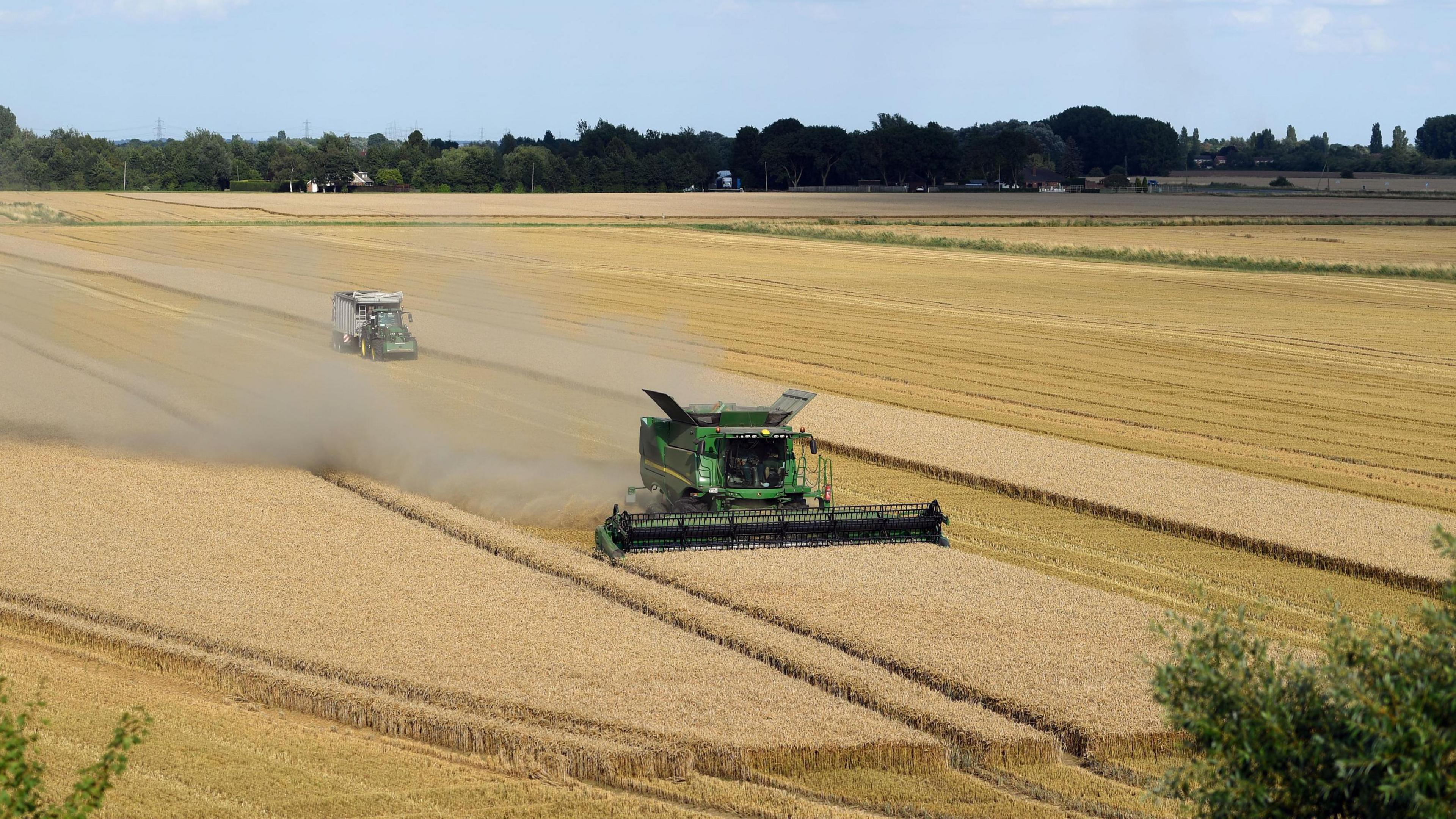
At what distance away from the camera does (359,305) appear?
4222 centimetres

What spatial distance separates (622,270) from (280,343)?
2792 centimetres

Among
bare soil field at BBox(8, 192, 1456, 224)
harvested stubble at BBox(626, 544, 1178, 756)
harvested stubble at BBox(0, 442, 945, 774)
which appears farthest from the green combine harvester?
bare soil field at BBox(8, 192, 1456, 224)

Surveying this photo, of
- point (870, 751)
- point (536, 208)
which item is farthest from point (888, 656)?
point (536, 208)

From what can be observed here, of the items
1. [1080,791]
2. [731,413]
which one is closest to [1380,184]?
[731,413]

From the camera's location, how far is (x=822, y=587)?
1891 centimetres

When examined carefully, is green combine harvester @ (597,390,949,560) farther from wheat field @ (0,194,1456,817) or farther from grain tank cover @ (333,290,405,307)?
grain tank cover @ (333,290,405,307)

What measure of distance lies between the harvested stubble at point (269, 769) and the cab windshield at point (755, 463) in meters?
8.48

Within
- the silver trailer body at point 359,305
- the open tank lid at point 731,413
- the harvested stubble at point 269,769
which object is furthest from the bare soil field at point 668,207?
the harvested stubble at point 269,769

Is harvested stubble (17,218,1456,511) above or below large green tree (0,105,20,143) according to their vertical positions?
below

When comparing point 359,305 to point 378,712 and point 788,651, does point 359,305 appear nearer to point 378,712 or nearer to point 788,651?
point 788,651

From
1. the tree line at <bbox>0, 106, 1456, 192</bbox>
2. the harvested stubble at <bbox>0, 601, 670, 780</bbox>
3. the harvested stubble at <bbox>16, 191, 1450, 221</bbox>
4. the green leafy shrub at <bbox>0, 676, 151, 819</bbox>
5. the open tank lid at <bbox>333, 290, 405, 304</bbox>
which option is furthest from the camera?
the tree line at <bbox>0, 106, 1456, 192</bbox>

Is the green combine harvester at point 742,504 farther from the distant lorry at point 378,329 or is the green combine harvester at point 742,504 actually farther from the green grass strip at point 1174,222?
the green grass strip at point 1174,222

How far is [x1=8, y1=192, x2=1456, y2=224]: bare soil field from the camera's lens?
113m

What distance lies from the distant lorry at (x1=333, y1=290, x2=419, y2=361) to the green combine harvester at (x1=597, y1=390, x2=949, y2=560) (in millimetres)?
20996
